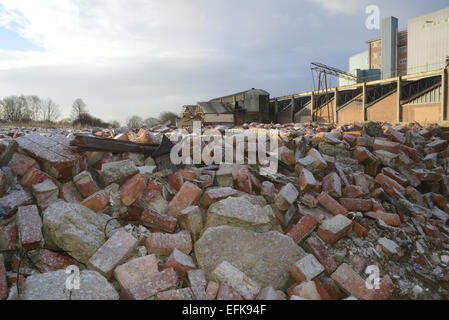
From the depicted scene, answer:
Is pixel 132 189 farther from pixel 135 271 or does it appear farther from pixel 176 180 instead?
pixel 135 271

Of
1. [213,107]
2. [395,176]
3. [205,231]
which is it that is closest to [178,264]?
[205,231]

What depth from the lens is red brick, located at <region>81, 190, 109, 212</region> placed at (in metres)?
2.51

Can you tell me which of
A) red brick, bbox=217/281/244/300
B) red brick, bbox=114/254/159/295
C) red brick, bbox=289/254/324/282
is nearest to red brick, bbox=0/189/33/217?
red brick, bbox=114/254/159/295

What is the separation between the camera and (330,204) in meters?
3.03

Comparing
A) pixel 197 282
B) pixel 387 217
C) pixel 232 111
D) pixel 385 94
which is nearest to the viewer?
→ pixel 197 282

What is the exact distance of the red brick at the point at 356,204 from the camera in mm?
3186

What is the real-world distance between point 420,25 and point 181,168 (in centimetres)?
2838

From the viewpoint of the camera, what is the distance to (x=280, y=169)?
3.62 metres

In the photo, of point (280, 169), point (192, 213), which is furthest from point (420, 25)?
point (192, 213)

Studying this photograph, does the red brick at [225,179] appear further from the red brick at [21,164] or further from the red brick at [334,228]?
the red brick at [21,164]

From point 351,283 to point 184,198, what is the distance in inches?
63.7

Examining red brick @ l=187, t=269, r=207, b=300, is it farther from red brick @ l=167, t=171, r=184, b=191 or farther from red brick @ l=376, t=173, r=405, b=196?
red brick @ l=376, t=173, r=405, b=196

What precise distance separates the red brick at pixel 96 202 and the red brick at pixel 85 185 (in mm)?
171

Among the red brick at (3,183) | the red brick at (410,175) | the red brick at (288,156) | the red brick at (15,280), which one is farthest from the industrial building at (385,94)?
the red brick at (15,280)
